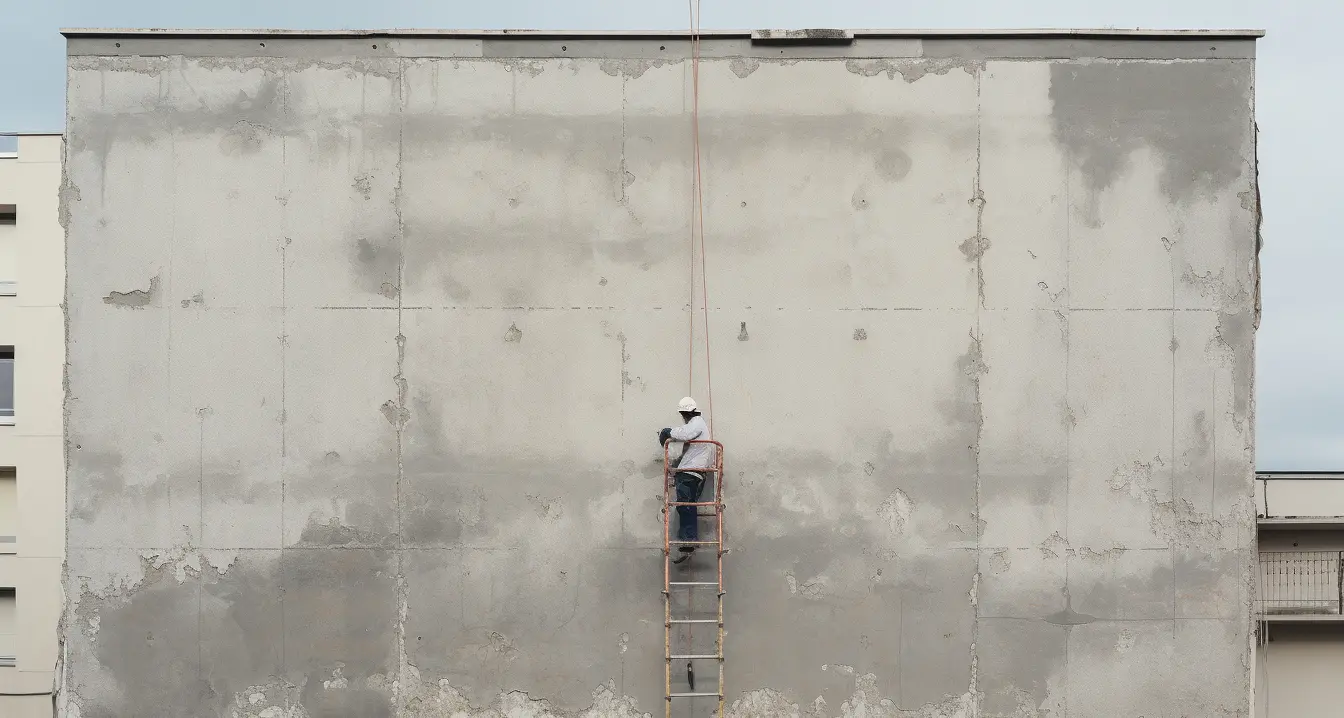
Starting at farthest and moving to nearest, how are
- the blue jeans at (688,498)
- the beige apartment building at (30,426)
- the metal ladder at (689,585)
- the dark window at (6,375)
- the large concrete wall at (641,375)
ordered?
the dark window at (6,375) → the beige apartment building at (30,426) → the large concrete wall at (641,375) → the blue jeans at (688,498) → the metal ladder at (689,585)

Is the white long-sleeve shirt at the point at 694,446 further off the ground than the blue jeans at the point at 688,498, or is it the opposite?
the white long-sleeve shirt at the point at 694,446

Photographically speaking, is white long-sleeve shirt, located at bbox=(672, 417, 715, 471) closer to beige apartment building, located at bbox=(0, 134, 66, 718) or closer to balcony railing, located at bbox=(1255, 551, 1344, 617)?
balcony railing, located at bbox=(1255, 551, 1344, 617)

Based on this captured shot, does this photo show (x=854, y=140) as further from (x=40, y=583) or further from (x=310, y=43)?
(x=40, y=583)

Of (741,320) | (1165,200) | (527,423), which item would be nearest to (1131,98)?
(1165,200)

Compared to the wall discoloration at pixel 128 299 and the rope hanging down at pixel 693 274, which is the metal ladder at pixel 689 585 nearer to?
the rope hanging down at pixel 693 274

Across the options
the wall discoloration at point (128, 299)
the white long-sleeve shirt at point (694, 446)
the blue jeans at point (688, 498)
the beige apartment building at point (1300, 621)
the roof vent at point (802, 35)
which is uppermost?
the roof vent at point (802, 35)

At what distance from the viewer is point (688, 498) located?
9586 mm

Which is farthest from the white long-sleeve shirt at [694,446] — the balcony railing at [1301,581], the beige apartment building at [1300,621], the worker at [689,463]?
the balcony railing at [1301,581]

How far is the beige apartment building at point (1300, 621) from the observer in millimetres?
11281

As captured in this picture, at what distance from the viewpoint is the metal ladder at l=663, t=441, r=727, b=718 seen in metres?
9.31

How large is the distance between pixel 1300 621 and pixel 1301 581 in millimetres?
450

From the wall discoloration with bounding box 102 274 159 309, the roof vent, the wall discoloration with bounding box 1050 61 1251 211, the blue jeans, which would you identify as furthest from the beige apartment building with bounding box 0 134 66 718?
the wall discoloration with bounding box 1050 61 1251 211

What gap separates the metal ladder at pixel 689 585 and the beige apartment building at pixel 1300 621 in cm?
610

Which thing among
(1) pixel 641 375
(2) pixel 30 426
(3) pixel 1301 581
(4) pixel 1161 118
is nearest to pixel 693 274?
(1) pixel 641 375
